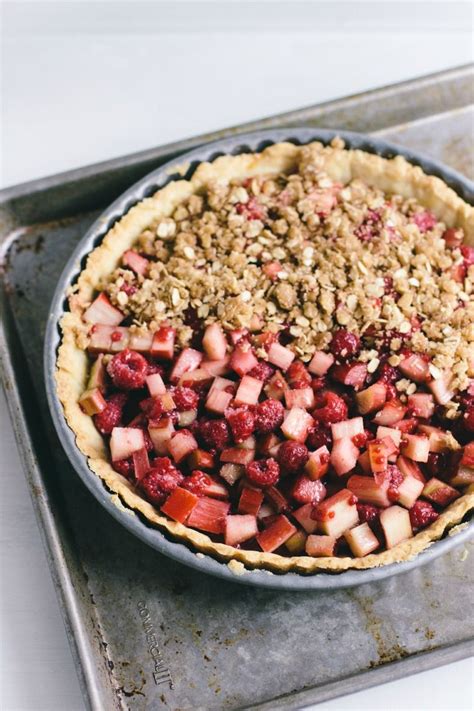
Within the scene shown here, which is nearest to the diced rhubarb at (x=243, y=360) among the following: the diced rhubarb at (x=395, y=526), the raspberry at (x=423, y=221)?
the diced rhubarb at (x=395, y=526)

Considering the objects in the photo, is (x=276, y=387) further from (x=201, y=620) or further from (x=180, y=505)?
(x=201, y=620)

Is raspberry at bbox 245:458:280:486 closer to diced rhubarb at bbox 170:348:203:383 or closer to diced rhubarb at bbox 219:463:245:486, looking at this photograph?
diced rhubarb at bbox 219:463:245:486

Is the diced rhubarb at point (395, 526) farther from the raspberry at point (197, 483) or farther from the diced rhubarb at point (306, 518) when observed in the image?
the raspberry at point (197, 483)

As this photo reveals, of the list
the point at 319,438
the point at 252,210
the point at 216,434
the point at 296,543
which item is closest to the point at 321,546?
the point at 296,543

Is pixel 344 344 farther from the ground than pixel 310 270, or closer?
closer

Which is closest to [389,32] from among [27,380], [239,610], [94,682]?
[27,380]

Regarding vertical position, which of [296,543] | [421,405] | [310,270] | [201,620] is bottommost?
[201,620]
